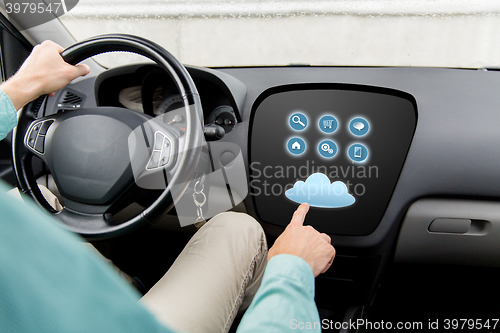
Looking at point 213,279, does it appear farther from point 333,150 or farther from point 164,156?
point 333,150

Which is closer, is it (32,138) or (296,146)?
(32,138)

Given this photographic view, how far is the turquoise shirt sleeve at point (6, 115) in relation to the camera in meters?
0.70

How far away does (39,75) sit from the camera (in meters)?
0.81

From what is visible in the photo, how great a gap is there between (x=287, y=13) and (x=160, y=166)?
177cm

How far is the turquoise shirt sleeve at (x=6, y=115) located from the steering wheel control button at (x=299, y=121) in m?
0.72

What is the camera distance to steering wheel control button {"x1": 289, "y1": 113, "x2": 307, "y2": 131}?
1.00 meters

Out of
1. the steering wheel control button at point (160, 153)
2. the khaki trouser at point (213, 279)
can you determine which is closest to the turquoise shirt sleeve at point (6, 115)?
the khaki trouser at point (213, 279)

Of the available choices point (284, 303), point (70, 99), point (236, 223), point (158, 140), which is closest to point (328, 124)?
point (236, 223)

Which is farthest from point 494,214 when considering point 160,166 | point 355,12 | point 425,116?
point 355,12

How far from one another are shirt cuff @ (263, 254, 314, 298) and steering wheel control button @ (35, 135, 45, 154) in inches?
25.0

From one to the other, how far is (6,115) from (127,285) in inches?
24.7

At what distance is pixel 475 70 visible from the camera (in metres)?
1.00

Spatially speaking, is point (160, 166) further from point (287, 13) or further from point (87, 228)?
point (287, 13)

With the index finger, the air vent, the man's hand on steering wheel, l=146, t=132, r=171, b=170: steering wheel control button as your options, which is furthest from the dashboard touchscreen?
the air vent
